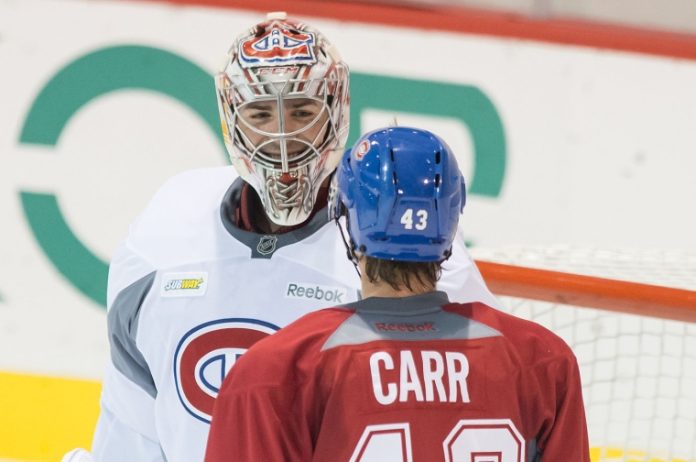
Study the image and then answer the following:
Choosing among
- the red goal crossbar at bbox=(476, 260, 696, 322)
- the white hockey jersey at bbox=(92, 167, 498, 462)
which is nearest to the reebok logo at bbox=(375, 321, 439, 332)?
the white hockey jersey at bbox=(92, 167, 498, 462)

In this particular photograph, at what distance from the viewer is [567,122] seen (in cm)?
348

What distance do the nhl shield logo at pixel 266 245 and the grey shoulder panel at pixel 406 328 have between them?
432 millimetres

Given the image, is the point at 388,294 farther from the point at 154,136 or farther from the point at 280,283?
the point at 154,136

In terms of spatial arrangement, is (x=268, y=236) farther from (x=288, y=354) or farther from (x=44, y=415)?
(x=44, y=415)

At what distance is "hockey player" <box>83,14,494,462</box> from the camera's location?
5.87 feet

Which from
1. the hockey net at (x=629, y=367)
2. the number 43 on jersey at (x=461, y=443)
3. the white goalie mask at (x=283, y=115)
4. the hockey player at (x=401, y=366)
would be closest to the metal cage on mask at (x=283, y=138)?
the white goalie mask at (x=283, y=115)

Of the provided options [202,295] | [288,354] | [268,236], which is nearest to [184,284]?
[202,295]

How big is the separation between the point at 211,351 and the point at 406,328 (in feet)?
1.54

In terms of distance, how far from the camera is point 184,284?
1810 mm

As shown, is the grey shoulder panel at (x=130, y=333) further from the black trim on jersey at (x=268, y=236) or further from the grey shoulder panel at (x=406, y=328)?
the grey shoulder panel at (x=406, y=328)

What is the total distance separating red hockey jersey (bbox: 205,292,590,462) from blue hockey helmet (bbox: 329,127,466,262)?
60 millimetres

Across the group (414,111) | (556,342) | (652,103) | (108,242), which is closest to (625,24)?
(652,103)

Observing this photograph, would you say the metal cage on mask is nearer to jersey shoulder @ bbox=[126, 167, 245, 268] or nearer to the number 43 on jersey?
jersey shoulder @ bbox=[126, 167, 245, 268]

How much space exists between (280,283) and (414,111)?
1.78 meters
